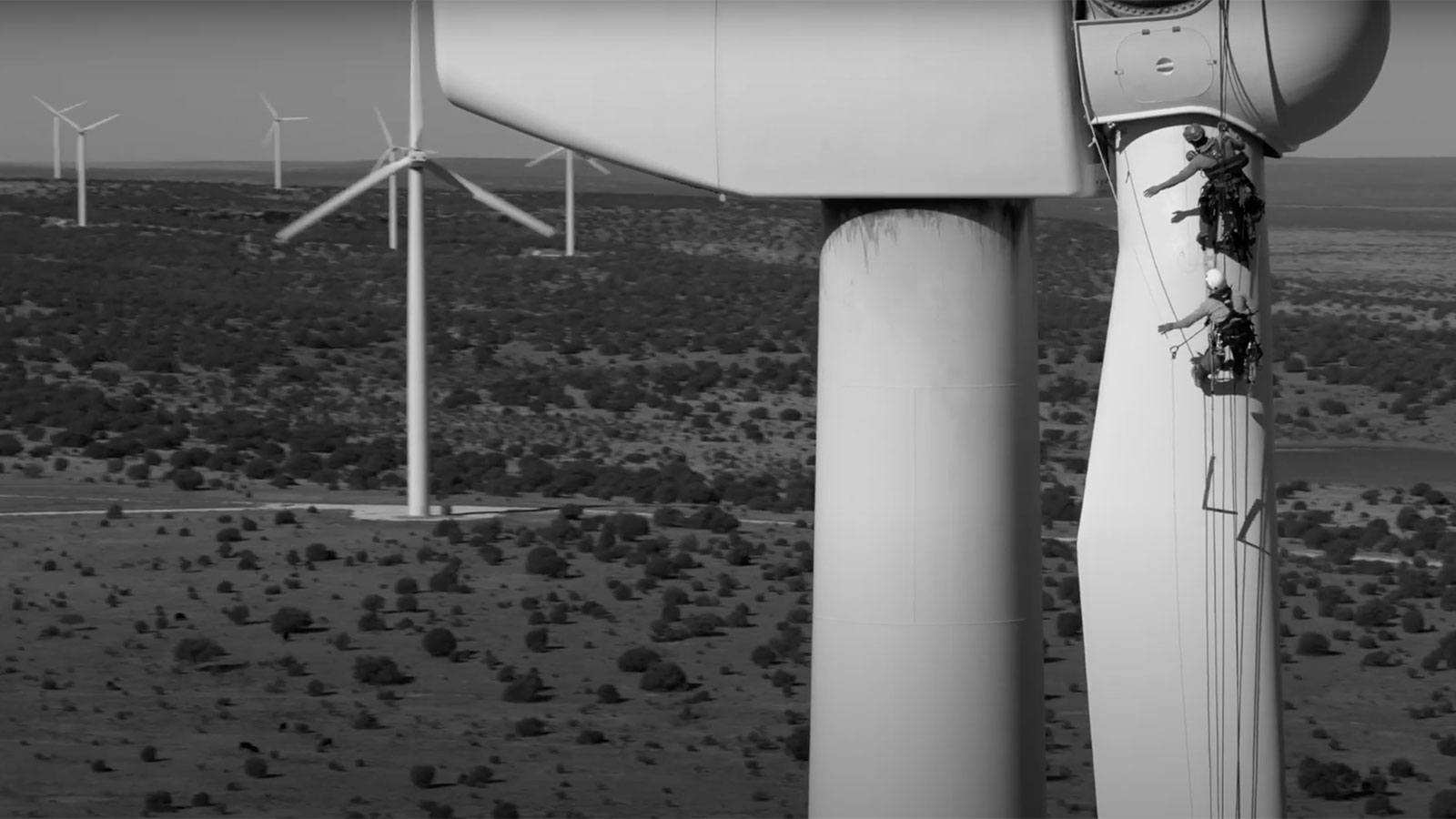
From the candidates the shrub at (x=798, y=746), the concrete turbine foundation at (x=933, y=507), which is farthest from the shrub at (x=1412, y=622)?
the concrete turbine foundation at (x=933, y=507)

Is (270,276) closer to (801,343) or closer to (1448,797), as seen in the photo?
(801,343)

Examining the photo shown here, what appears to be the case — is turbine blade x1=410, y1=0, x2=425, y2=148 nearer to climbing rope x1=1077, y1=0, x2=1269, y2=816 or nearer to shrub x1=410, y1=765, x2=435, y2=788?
shrub x1=410, y1=765, x2=435, y2=788

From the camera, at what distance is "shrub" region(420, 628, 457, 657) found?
1460 inches

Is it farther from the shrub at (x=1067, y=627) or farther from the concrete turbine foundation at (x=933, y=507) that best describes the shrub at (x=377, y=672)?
the concrete turbine foundation at (x=933, y=507)

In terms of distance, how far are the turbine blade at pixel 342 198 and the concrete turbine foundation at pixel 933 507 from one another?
2964 cm

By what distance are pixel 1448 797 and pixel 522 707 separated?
13.5m

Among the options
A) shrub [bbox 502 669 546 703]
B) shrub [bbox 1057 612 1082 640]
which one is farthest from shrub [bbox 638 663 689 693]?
shrub [bbox 1057 612 1082 640]

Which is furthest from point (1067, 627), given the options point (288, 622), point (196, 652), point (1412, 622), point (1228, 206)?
point (1228, 206)

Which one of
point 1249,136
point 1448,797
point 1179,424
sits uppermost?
point 1249,136

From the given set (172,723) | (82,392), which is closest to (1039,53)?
(172,723)

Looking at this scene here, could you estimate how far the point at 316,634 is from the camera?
38.8 meters

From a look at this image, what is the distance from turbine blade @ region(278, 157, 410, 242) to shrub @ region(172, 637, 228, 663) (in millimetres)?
8231

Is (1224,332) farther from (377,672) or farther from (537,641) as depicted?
(537,641)

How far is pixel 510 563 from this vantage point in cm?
4441
